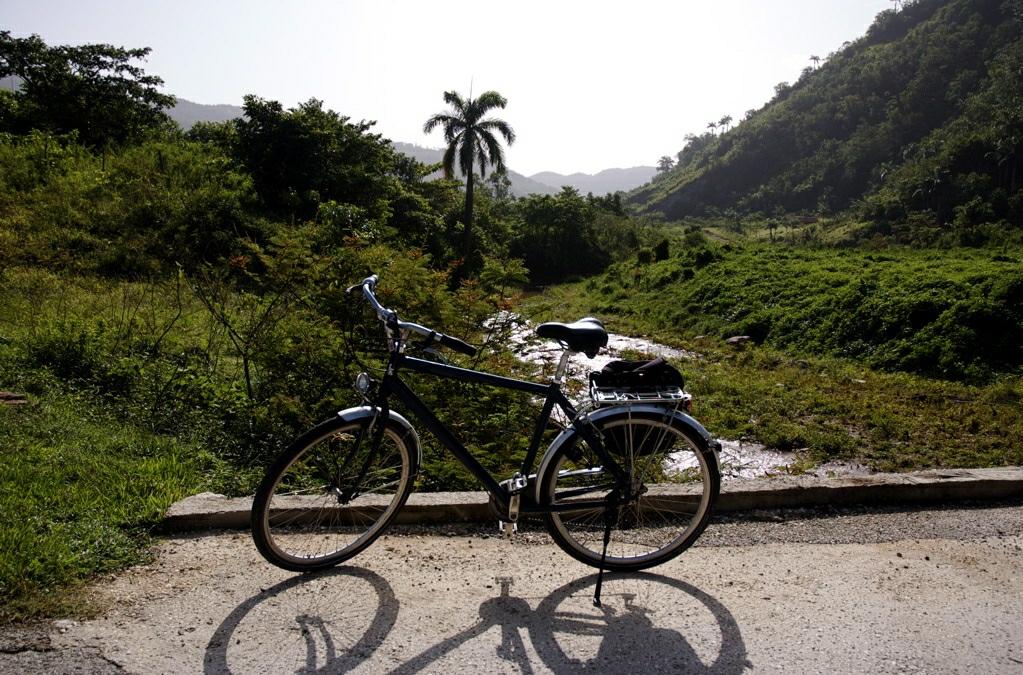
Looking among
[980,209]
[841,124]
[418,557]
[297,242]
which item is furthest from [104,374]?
[841,124]

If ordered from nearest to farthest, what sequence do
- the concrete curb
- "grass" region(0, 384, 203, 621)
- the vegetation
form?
1. "grass" region(0, 384, 203, 621)
2. the concrete curb
3. the vegetation

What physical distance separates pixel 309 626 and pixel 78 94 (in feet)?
109

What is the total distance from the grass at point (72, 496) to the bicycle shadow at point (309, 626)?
2.07ft

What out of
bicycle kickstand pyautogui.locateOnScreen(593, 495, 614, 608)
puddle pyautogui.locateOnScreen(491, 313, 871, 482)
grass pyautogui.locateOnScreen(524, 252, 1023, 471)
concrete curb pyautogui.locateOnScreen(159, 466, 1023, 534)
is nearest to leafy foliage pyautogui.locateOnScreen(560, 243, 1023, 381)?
grass pyautogui.locateOnScreen(524, 252, 1023, 471)

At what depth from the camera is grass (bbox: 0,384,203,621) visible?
2627 millimetres

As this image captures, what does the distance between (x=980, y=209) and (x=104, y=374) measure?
189 feet

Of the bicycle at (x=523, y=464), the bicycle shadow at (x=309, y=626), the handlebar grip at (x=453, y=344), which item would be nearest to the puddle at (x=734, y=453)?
the bicycle at (x=523, y=464)

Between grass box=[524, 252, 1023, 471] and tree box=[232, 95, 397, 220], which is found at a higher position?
tree box=[232, 95, 397, 220]

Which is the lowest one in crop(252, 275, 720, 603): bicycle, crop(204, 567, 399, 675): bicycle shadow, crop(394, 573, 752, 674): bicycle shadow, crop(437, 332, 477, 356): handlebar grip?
crop(394, 573, 752, 674): bicycle shadow

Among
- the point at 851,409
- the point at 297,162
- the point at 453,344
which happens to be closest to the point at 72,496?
the point at 453,344

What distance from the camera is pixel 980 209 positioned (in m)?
48.5

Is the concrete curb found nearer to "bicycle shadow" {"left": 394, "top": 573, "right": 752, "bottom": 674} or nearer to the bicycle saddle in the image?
"bicycle shadow" {"left": 394, "top": 573, "right": 752, "bottom": 674}

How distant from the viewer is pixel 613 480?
3.04m

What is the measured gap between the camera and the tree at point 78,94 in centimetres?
2659
